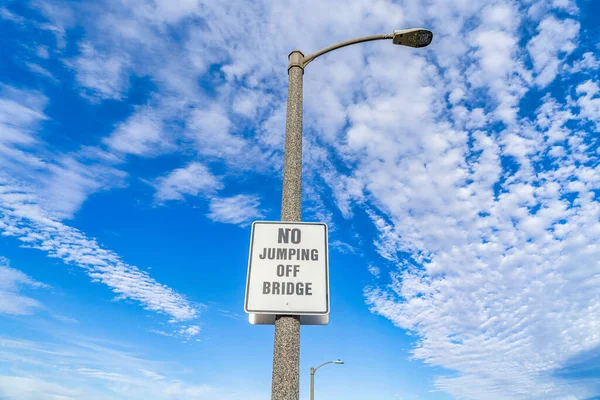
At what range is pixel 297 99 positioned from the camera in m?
5.00

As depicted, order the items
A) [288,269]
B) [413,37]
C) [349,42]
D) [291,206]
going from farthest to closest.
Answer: [349,42], [413,37], [291,206], [288,269]

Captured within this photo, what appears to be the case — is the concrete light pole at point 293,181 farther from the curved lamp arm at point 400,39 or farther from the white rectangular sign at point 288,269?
the white rectangular sign at point 288,269

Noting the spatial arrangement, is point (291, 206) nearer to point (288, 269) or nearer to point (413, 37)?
point (288, 269)

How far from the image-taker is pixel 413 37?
5.57 metres

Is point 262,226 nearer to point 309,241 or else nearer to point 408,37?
point 309,241

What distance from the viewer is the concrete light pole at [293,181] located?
3427 mm

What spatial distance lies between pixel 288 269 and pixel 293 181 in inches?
40.0

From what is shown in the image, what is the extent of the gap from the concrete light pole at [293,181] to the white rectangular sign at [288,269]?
15 cm

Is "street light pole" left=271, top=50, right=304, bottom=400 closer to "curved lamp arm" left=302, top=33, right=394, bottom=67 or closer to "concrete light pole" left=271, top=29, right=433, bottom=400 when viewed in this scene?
"concrete light pole" left=271, top=29, right=433, bottom=400

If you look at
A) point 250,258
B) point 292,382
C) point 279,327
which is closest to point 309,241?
point 250,258

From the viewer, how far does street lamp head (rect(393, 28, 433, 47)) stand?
17.9 ft

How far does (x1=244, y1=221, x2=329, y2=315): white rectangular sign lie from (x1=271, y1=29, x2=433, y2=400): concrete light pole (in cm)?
15

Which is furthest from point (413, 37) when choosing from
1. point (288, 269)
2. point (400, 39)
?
point (288, 269)

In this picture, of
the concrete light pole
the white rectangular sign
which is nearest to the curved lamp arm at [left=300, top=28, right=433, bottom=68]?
the concrete light pole
